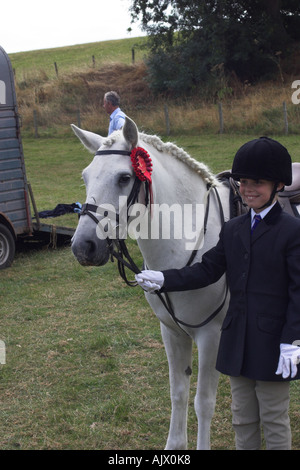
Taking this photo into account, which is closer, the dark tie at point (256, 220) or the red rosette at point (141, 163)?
the dark tie at point (256, 220)

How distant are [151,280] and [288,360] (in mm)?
751

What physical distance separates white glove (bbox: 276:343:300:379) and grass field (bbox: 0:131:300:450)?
138cm

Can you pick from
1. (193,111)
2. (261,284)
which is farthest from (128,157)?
(193,111)

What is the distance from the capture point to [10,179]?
Answer: 7.93m

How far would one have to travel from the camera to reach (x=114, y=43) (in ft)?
136

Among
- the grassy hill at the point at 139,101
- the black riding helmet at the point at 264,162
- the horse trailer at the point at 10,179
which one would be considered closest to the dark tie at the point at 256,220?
the black riding helmet at the point at 264,162

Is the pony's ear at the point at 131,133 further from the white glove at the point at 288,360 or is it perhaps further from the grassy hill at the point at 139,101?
the grassy hill at the point at 139,101

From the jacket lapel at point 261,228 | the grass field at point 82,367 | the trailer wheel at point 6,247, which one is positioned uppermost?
the jacket lapel at point 261,228

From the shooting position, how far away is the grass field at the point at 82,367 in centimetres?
367

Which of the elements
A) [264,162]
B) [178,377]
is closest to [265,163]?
[264,162]

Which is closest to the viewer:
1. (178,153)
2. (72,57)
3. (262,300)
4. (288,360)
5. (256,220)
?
(288,360)

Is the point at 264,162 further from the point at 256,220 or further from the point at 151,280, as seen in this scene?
the point at 151,280

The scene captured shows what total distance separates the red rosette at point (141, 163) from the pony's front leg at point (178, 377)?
3.15 ft

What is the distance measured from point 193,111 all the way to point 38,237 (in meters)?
12.7
